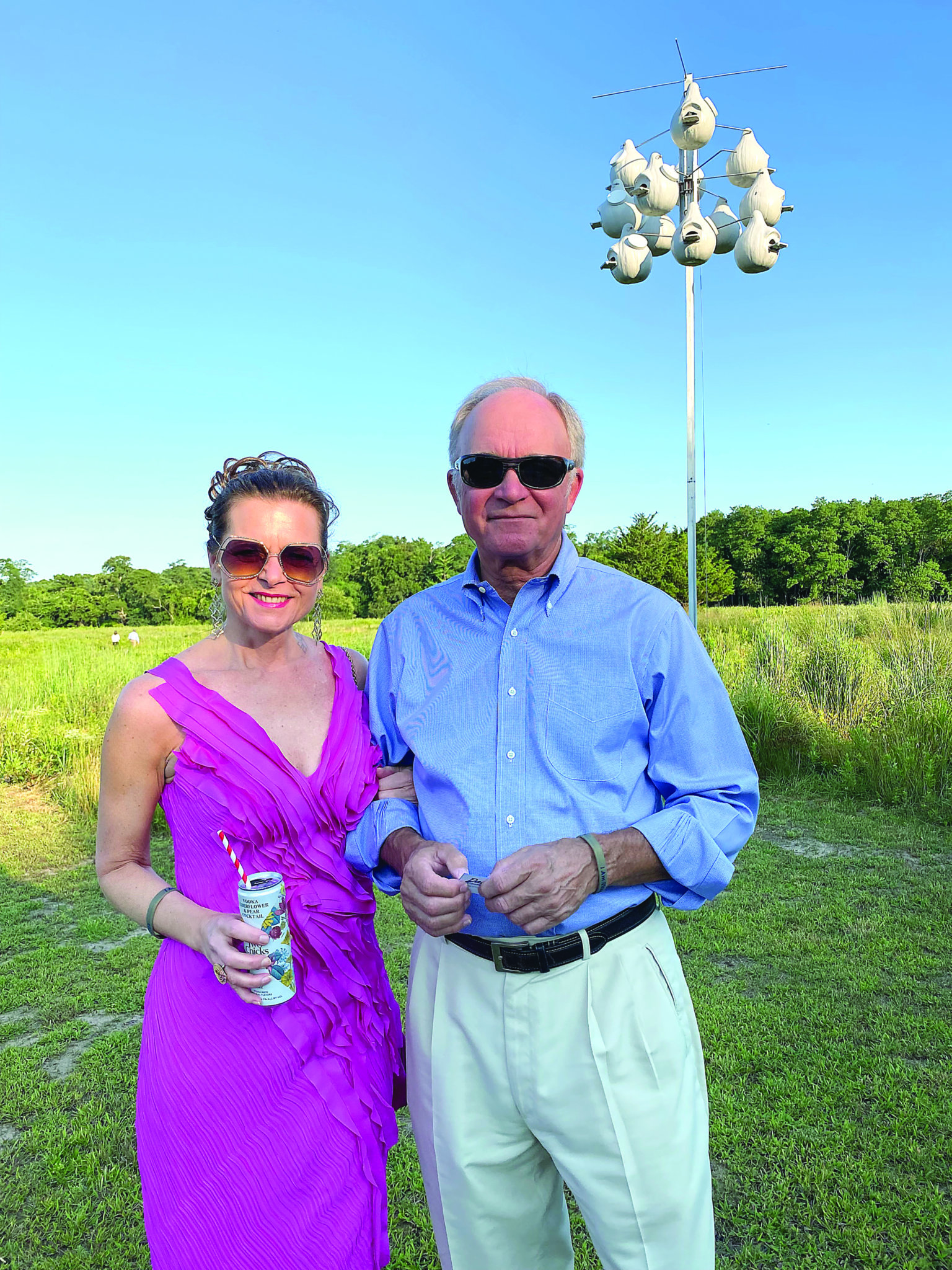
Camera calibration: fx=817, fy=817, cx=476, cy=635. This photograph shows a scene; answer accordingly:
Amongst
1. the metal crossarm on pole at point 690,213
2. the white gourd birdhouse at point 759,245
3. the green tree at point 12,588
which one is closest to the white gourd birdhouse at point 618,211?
the metal crossarm on pole at point 690,213

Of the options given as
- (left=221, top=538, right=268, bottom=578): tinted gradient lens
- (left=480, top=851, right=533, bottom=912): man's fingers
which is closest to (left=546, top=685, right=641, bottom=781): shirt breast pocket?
(left=480, top=851, right=533, bottom=912): man's fingers

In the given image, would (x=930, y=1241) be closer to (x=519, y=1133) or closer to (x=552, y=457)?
(x=519, y=1133)

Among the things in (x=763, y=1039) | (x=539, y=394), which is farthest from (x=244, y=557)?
(x=763, y=1039)

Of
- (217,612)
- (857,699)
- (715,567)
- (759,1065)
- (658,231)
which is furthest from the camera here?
(715,567)

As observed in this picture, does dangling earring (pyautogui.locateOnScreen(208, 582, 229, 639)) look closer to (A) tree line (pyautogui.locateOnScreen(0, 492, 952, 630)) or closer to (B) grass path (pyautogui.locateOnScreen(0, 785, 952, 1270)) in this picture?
(B) grass path (pyautogui.locateOnScreen(0, 785, 952, 1270))

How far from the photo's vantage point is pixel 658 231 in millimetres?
11555

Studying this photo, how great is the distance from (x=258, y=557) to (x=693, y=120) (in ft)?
37.7

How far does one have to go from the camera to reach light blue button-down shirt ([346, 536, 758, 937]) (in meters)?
1.89

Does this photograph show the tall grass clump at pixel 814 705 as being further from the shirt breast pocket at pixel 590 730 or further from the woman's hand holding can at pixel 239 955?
the woman's hand holding can at pixel 239 955

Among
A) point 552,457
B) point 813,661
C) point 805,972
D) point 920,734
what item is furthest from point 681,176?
point 552,457

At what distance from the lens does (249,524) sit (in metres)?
2.11

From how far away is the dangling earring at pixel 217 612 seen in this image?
240cm

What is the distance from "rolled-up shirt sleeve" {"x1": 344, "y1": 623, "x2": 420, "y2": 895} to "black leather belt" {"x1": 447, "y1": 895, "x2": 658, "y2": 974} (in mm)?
261

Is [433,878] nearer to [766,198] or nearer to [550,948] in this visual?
[550,948]
